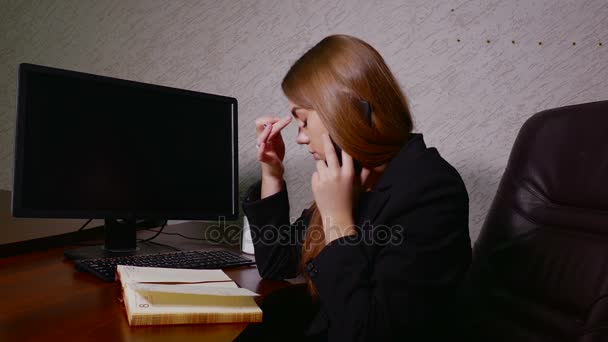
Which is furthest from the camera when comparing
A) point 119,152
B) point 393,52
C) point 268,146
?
point 393,52

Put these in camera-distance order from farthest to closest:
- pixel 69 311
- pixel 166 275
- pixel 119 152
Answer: pixel 119 152 < pixel 166 275 < pixel 69 311

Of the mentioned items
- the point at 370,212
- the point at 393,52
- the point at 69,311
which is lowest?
the point at 69,311

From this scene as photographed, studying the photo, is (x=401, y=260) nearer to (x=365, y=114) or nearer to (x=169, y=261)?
(x=365, y=114)

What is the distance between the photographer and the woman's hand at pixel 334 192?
794 millimetres

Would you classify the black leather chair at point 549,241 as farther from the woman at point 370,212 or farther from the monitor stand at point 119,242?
the monitor stand at point 119,242

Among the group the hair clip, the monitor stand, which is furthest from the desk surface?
the hair clip

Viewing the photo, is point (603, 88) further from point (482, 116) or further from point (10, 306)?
point (10, 306)

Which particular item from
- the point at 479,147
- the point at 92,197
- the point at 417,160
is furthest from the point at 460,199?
the point at 92,197

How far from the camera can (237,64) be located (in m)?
1.42

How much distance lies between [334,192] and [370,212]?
0.26 feet

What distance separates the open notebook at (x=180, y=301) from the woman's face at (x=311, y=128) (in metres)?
0.31

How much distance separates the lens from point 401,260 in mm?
707

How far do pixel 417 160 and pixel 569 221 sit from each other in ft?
1.01

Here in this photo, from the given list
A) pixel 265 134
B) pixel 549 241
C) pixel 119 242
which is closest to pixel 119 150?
pixel 119 242
